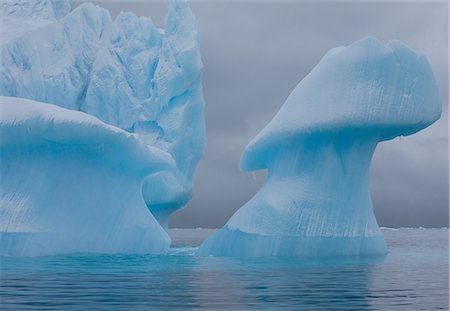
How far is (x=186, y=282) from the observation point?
9.53 m

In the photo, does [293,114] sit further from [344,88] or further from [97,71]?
[97,71]

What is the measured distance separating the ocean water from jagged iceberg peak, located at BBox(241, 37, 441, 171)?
3.77m

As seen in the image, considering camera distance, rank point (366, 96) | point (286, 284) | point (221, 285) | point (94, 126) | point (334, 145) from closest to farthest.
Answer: point (221, 285) < point (286, 284) < point (94, 126) < point (366, 96) < point (334, 145)

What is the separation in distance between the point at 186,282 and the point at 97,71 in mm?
16373

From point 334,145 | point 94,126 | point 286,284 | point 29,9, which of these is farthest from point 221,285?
point 29,9

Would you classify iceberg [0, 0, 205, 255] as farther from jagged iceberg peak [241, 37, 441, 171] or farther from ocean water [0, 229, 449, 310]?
jagged iceberg peak [241, 37, 441, 171]

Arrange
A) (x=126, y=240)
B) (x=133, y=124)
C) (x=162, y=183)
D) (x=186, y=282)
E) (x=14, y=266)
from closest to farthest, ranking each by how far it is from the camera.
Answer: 1. (x=186, y=282)
2. (x=14, y=266)
3. (x=126, y=240)
4. (x=162, y=183)
5. (x=133, y=124)

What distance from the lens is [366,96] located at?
15672 mm

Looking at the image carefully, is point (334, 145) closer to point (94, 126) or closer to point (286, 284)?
point (94, 126)

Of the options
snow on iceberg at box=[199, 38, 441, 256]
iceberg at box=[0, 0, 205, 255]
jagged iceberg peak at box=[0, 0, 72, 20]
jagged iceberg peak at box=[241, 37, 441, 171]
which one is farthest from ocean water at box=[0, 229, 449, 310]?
jagged iceberg peak at box=[0, 0, 72, 20]

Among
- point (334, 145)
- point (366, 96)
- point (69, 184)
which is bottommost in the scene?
point (69, 184)

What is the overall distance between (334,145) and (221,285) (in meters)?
8.18

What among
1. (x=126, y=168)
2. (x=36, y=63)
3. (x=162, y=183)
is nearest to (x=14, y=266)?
(x=126, y=168)

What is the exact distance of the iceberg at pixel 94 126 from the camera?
1537cm
